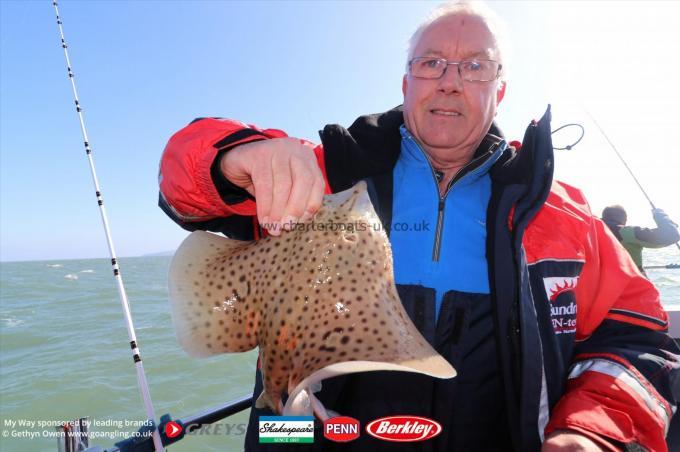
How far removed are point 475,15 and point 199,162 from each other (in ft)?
6.29

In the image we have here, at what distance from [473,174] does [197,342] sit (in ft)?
5.79

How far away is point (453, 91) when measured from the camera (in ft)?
7.50

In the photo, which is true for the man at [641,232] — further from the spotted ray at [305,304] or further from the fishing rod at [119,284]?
the fishing rod at [119,284]

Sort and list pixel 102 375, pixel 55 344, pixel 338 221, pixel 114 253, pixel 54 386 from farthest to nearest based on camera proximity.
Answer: pixel 55 344 < pixel 102 375 < pixel 54 386 < pixel 114 253 < pixel 338 221

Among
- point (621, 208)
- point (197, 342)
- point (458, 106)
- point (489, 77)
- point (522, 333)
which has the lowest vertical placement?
point (621, 208)

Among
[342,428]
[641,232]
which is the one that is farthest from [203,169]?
[641,232]

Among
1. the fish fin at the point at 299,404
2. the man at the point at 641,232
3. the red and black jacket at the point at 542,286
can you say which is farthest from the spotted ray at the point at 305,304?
the man at the point at 641,232

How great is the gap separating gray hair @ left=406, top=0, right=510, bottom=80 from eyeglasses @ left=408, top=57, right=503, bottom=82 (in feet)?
0.40

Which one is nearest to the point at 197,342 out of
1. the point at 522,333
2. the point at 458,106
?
the point at 522,333

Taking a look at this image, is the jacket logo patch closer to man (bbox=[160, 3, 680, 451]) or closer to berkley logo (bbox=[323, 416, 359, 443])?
man (bbox=[160, 3, 680, 451])

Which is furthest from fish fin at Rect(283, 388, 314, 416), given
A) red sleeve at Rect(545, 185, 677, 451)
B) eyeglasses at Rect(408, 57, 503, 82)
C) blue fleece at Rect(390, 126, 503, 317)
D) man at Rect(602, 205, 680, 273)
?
man at Rect(602, 205, 680, 273)

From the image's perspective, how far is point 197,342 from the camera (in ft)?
5.02

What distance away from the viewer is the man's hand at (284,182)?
1.42m

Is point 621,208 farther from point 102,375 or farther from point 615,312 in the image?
point 102,375
